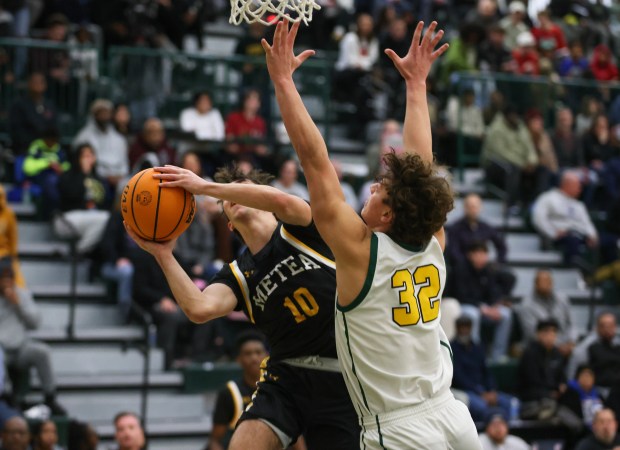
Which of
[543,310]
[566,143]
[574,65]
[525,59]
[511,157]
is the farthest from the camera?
[574,65]

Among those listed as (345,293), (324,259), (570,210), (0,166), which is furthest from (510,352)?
(345,293)

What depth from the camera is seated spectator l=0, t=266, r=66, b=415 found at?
12133 mm

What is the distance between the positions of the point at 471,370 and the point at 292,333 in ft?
22.9

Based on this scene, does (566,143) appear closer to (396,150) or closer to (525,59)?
(525,59)

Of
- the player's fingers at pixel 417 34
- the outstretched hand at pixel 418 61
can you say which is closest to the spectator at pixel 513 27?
the outstretched hand at pixel 418 61

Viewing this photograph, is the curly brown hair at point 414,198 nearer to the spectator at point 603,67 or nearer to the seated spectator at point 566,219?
the seated spectator at point 566,219

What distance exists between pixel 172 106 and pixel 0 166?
7.76 feet

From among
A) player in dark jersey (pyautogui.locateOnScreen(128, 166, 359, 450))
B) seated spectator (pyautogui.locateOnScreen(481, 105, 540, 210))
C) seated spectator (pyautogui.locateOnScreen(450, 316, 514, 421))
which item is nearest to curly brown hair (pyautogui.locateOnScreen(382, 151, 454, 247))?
player in dark jersey (pyautogui.locateOnScreen(128, 166, 359, 450))

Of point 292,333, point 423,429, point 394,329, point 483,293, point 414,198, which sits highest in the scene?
point 414,198

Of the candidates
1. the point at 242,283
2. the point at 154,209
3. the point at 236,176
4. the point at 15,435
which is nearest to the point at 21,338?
the point at 15,435

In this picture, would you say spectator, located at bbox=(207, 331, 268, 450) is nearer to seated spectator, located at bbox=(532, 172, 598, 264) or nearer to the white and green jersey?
the white and green jersey

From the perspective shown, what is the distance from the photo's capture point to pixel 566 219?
1658cm

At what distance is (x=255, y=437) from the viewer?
6730 millimetres

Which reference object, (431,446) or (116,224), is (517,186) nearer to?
(116,224)
